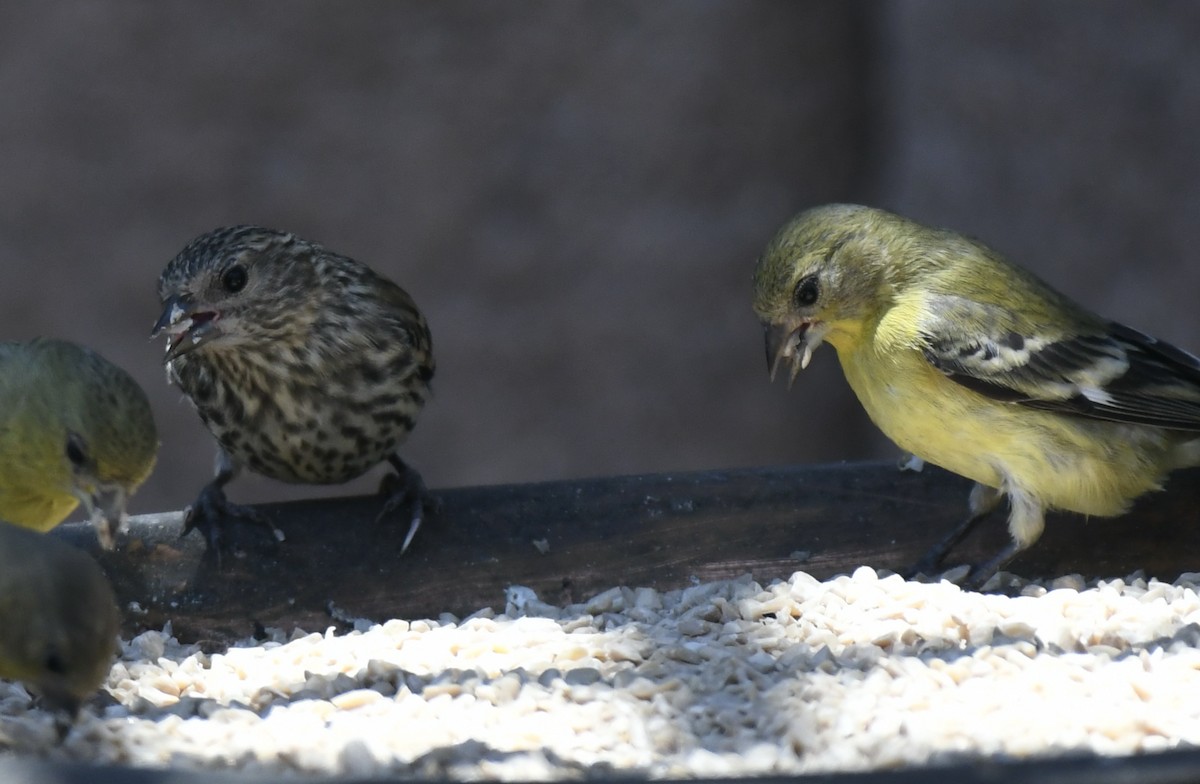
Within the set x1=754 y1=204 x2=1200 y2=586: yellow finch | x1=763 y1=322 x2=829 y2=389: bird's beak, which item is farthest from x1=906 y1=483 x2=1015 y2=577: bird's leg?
x1=763 y1=322 x2=829 y2=389: bird's beak

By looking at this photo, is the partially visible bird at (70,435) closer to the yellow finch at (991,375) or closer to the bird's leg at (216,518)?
the bird's leg at (216,518)

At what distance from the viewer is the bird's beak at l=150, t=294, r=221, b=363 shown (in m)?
3.34

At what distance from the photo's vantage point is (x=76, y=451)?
10.1ft

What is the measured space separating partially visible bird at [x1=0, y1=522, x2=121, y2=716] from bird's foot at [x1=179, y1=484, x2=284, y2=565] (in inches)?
29.4

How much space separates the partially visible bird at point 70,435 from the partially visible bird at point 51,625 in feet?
2.36

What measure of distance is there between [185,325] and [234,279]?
172 millimetres

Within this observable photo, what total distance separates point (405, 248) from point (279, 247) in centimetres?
220

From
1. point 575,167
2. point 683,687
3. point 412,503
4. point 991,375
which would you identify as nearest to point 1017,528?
point 991,375

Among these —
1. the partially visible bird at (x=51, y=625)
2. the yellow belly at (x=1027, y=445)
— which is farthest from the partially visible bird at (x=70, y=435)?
Answer: the yellow belly at (x=1027, y=445)

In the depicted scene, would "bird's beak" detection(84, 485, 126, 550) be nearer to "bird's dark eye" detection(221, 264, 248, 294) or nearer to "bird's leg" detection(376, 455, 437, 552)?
"bird's leg" detection(376, 455, 437, 552)

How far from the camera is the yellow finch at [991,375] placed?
3.16 metres

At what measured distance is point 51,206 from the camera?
5.75m

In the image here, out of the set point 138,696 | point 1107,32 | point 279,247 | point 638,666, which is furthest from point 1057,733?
point 1107,32

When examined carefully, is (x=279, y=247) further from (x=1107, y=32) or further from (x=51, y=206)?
(x=1107, y=32)
